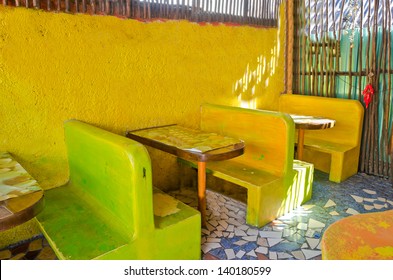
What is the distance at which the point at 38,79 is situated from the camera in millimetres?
2617

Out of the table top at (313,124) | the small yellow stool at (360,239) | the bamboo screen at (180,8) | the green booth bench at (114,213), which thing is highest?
the bamboo screen at (180,8)

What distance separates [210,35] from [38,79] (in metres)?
1.85

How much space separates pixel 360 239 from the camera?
1.07 m

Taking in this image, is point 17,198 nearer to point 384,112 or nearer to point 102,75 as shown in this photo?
point 102,75

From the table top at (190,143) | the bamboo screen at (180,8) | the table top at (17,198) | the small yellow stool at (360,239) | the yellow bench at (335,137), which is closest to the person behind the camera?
the small yellow stool at (360,239)

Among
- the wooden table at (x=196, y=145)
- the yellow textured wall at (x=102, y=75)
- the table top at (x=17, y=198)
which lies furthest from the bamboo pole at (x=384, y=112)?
the table top at (x=17, y=198)

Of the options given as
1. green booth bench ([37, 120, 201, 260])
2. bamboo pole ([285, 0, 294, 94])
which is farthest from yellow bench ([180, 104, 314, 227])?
bamboo pole ([285, 0, 294, 94])

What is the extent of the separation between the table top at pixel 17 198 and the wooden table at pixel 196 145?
1.04 m

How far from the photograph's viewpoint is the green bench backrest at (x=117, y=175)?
1927 mm

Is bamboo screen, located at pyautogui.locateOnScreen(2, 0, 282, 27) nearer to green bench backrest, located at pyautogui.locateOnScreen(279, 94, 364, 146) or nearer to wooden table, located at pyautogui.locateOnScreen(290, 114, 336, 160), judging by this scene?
green bench backrest, located at pyautogui.locateOnScreen(279, 94, 364, 146)

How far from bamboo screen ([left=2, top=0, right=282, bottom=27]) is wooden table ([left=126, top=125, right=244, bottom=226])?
1059mm

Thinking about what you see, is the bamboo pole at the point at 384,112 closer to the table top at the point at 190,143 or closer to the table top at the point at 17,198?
the table top at the point at 190,143

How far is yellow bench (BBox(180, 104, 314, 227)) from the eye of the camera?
9.51ft

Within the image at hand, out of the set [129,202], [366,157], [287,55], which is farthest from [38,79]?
[366,157]
